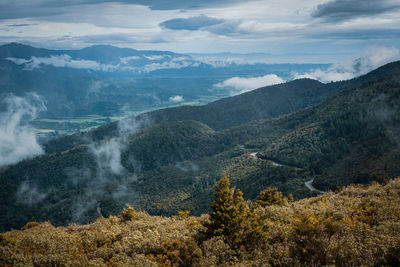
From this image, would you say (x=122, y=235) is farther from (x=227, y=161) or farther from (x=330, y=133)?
(x=227, y=161)

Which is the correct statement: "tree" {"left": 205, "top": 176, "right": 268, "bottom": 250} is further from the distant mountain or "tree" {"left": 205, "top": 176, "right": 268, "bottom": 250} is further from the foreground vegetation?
the distant mountain

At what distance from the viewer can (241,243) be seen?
76.5 ft

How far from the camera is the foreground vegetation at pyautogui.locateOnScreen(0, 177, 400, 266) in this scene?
1878cm

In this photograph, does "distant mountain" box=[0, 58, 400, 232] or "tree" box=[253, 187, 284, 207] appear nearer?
"tree" box=[253, 187, 284, 207]

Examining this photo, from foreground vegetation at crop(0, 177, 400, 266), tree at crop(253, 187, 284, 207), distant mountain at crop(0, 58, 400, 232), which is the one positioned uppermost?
foreground vegetation at crop(0, 177, 400, 266)

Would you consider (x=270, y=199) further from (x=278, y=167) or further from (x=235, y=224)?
(x=278, y=167)

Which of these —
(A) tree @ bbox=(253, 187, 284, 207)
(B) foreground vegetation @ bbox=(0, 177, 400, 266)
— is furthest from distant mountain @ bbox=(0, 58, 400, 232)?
(B) foreground vegetation @ bbox=(0, 177, 400, 266)

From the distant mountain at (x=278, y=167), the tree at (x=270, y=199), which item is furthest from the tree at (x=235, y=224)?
the distant mountain at (x=278, y=167)

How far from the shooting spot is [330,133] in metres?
118

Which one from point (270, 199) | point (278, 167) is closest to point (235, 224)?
point (270, 199)

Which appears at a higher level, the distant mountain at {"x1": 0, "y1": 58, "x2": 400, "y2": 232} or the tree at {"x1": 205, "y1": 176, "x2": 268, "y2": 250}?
the tree at {"x1": 205, "y1": 176, "x2": 268, "y2": 250}

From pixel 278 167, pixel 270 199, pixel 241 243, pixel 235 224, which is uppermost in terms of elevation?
pixel 235 224

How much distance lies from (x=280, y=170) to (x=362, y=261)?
8525 centimetres

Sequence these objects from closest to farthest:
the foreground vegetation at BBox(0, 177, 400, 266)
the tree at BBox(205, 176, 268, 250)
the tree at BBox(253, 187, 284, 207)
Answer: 1. the foreground vegetation at BBox(0, 177, 400, 266)
2. the tree at BBox(205, 176, 268, 250)
3. the tree at BBox(253, 187, 284, 207)
